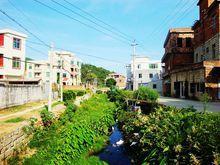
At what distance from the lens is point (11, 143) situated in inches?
440

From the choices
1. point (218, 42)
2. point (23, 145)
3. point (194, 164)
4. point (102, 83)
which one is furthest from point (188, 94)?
point (102, 83)

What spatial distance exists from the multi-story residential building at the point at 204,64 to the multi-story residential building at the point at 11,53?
23238mm

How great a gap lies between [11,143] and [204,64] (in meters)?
24.6

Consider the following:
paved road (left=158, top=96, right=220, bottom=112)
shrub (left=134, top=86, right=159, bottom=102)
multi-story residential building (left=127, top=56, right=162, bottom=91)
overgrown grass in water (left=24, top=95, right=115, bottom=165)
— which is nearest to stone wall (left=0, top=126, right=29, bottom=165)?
overgrown grass in water (left=24, top=95, right=115, bottom=165)

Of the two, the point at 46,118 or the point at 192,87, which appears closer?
the point at 46,118

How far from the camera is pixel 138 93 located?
26500mm

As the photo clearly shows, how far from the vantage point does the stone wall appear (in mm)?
10016

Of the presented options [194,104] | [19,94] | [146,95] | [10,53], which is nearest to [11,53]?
[10,53]

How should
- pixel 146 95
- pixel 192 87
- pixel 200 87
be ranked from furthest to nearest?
pixel 192 87 → pixel 200 87 → pixel 146 95

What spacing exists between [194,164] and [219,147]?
79cm

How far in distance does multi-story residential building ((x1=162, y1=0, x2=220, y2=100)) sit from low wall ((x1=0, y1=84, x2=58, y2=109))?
19.7 m

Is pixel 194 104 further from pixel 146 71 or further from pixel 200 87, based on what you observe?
pixel 146 71

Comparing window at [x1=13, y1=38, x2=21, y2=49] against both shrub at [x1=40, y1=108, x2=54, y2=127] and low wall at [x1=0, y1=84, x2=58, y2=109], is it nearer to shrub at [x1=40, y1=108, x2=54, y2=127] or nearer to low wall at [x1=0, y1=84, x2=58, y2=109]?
low wall at [x1=0, y1=84, x2=58, y2=109]

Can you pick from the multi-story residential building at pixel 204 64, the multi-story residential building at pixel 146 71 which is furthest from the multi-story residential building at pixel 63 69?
the multi-story residential building at pixel 204 64
